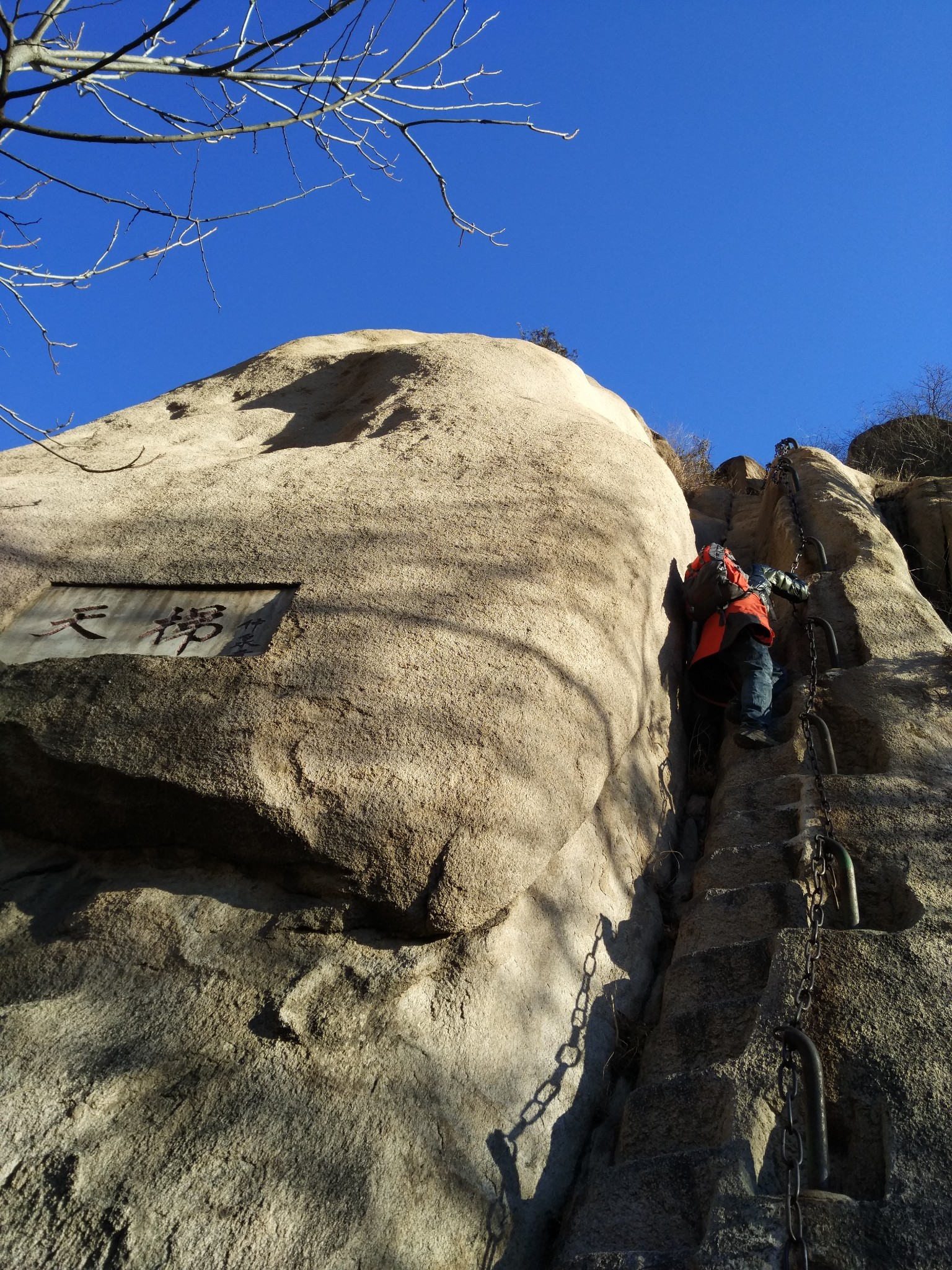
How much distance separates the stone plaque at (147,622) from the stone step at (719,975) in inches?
88.1

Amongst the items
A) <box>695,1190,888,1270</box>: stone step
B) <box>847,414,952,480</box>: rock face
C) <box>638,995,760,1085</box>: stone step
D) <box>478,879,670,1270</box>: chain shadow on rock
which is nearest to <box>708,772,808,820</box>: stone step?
<box>478,879,670,1270</box>: chain shadow on rock

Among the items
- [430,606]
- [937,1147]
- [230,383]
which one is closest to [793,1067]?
[937,1147]

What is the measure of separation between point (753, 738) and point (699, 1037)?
2.13 metres

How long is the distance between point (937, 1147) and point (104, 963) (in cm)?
267

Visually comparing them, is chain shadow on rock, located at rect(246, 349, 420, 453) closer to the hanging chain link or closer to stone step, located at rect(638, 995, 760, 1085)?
the hanging chain link

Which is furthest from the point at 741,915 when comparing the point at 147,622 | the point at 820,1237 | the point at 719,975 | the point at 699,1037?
the point at 147,622

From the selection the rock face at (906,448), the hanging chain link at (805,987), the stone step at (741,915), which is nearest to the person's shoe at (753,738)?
the hanging chain link at (805,987)

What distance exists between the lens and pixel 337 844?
3252mm

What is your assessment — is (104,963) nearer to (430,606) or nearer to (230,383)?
(430,606)

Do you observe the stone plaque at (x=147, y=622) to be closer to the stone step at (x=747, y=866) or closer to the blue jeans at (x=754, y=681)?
the stone step at (x=747, y=866)

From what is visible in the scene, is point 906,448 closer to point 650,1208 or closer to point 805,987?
point 805,987

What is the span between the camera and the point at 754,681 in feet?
18.2

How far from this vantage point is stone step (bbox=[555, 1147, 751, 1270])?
2.71m

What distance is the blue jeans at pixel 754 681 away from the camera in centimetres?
543
